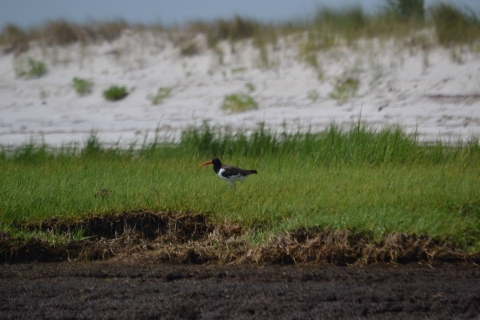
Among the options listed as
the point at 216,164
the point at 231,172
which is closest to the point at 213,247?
the point at 231,172

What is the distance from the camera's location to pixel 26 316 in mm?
4441

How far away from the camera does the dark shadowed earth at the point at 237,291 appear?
14.6 ft

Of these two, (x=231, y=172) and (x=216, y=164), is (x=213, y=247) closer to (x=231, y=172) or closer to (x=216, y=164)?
(x=231, y=172)

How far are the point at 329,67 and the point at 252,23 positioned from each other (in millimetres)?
3579

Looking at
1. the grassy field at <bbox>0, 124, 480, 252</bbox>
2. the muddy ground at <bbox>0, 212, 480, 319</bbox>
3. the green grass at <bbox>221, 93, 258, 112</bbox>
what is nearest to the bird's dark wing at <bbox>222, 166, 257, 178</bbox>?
the grassy field at <bbox>0, 124, 480, 252</bbox>

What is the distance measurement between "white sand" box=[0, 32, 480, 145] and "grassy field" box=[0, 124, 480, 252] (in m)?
Result: 1.97

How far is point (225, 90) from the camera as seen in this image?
55.4 feet

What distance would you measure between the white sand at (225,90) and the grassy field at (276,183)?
6.47 feet

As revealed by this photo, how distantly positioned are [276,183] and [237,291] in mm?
3267

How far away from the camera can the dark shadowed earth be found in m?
4.45

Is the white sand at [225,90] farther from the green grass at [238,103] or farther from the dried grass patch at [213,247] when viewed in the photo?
the dried grass patch at [213,247]

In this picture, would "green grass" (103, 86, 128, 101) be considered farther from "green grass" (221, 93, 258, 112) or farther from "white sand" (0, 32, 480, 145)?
"green grass" (221, 93, 258, 112)

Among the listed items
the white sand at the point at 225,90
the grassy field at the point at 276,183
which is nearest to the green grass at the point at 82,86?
the white sand at the point at 225,90

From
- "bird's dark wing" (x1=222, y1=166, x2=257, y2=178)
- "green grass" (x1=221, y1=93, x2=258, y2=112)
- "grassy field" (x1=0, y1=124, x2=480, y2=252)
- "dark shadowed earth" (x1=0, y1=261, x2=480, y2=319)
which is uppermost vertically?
"green grass" (x1=221, y1=93, x2=258, y2=112)
